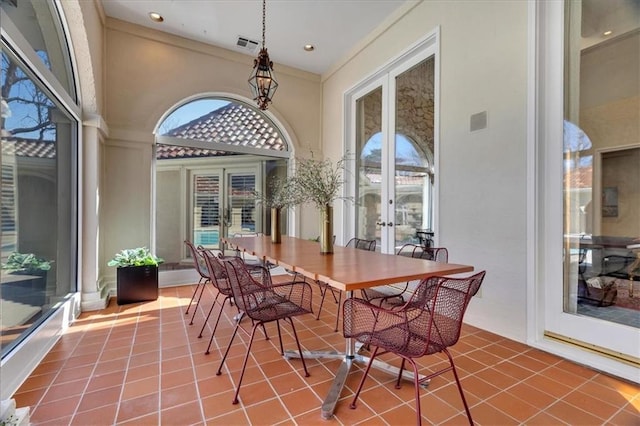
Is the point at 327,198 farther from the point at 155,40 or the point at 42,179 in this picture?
the point at 155,40

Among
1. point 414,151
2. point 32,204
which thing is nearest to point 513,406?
point 414,151

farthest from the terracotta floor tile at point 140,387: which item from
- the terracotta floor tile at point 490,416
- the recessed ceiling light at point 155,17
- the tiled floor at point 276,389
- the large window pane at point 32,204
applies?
the recessed ceiling light at point 155,17

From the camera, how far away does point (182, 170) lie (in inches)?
191

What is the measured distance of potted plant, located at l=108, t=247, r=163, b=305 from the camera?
361cm

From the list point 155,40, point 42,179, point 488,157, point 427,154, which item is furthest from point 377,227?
point 155,40

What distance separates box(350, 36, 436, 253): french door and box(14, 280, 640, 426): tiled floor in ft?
5.64

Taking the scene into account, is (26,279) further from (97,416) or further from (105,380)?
(97,416)

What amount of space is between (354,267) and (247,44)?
4197 millimetres

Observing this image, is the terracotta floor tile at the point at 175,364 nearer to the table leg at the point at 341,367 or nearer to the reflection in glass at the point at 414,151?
the table leg at the point at 341,367

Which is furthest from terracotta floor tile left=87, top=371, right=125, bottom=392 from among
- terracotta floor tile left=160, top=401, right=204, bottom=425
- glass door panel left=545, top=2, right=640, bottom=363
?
glass door panel left=545, top=2, right=640, bottom=363

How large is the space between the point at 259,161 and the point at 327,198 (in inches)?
130

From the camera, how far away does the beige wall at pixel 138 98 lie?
404 cm

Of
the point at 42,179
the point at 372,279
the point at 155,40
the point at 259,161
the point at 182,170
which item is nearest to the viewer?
the point at 372,279

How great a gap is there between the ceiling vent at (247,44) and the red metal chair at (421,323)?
439 cm
